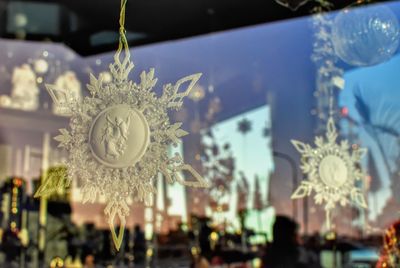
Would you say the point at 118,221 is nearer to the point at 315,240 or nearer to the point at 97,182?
the point at 97,182

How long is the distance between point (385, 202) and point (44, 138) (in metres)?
1.85

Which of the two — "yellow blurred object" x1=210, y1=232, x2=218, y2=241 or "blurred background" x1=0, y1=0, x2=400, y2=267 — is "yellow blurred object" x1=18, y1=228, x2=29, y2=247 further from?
"yellow blurred object" x1=210, y1=232, x2=218, y2=241

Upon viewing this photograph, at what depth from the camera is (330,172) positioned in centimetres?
217

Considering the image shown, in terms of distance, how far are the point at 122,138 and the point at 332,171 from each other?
45.5 inches

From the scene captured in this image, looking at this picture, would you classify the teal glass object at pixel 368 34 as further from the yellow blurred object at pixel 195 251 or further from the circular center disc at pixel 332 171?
the yellow blurred object at pixel 195 251

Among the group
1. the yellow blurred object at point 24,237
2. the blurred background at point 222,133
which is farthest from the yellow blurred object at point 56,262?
the yellow blurred object at point 24,237

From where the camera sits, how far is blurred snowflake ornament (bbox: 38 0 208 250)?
125cm

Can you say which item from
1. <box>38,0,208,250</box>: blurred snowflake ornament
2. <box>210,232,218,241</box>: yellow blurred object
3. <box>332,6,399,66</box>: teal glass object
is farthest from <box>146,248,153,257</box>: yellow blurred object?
<box>38,0,208,250</box>: blurred snowflake ornament

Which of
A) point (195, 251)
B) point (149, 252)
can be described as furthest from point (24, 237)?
point (195, 251)

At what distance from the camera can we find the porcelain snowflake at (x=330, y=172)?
7.16 feet

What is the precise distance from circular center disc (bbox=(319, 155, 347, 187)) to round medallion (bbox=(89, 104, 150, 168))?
1105mm

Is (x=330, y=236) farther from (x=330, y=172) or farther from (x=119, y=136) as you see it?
(x=119, y=136)

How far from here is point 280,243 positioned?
326 cm

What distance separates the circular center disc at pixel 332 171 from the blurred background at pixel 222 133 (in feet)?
1.56
